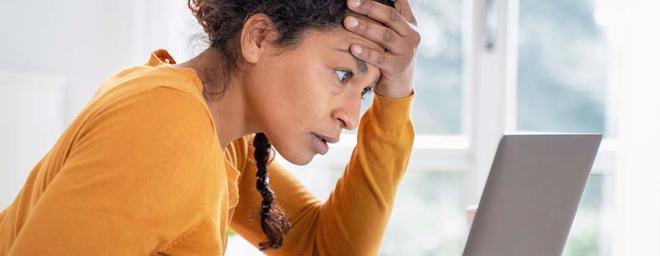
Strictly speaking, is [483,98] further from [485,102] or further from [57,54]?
[57,54]

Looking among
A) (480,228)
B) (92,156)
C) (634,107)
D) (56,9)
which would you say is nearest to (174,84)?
(92,156)

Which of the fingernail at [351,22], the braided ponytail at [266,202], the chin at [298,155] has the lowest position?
the braided ponytail at [266,202]

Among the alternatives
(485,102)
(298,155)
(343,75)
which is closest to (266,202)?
(298,155)

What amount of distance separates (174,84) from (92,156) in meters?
0.16

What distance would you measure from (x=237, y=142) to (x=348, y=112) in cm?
35

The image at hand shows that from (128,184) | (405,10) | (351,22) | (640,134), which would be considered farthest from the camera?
(640,134)

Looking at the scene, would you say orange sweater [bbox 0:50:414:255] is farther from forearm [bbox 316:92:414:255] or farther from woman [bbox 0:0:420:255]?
forearm [bbox 316:92:414:255]

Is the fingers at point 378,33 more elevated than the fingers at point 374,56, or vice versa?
the fingers at point 378,33

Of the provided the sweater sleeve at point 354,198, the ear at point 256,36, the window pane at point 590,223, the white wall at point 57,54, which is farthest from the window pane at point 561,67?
the ear at point 256,36

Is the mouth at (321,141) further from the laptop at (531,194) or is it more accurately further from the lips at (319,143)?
the laptop at (531,194)

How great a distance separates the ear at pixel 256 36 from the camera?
3.90 feet

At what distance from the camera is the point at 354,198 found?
150cm

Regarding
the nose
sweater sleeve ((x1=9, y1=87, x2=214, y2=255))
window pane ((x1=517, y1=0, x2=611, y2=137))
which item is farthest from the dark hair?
window pane ((x1=517, y1=0, x2=611, y2=137))

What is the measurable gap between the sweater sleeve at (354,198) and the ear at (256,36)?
0.31 metres
